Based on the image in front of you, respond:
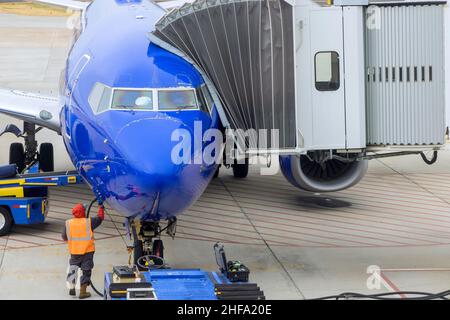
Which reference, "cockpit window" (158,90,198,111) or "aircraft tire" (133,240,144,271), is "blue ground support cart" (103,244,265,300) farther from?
"cockpit window" (158,90,198,111)

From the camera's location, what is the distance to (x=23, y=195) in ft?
68.4

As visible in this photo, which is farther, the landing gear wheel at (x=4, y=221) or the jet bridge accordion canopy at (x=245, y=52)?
the landing gear wheel at (x=4, y=221)

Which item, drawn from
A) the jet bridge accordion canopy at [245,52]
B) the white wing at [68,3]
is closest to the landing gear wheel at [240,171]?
the white wing at [68,3]

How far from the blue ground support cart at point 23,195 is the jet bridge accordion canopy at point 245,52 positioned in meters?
4.98

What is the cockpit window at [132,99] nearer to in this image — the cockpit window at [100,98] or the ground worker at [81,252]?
the cockpit window at [100,98]

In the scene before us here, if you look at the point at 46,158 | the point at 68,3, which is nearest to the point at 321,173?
the point at 46,158

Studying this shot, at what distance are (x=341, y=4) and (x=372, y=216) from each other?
263 inches

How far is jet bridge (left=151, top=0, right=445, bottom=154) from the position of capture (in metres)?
16.8

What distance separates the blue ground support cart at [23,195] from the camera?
20719mm

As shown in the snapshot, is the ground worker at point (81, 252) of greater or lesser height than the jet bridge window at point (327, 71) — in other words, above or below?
below

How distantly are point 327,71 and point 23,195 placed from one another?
6878mm

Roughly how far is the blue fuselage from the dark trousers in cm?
92
